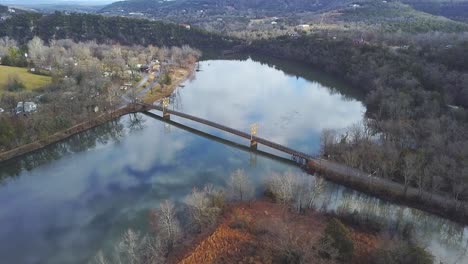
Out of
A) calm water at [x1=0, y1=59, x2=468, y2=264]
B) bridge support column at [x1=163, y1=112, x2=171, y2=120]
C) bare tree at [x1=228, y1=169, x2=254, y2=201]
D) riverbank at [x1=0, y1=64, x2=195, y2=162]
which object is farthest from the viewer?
bridge support column at [x1=163, y1=112, x2=171, y2=120]

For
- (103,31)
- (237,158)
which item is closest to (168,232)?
(237,158)

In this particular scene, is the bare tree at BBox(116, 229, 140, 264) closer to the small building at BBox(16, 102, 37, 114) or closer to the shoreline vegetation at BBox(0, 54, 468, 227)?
the shoreline vegetation at BBox(0, 54, 468, 227)

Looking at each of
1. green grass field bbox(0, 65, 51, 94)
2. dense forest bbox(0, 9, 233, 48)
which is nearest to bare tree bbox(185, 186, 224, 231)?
green grass field bbox(0, 65, 51, 94)

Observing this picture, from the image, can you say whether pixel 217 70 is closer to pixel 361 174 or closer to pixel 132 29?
pixel 132 29

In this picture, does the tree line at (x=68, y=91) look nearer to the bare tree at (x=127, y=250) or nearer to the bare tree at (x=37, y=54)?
the bare tree at (x=37, y=54)

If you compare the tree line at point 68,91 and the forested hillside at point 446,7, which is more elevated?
the forested hillside at point 446,7

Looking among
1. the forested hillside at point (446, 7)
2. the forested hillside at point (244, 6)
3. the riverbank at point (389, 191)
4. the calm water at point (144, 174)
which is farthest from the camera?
the forested hillside at point (244, 6)

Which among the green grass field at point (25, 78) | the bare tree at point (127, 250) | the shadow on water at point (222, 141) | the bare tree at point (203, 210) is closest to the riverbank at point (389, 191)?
the shadow on water at point (222, 141)

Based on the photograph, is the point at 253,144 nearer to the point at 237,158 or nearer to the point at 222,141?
the point at 237,158
